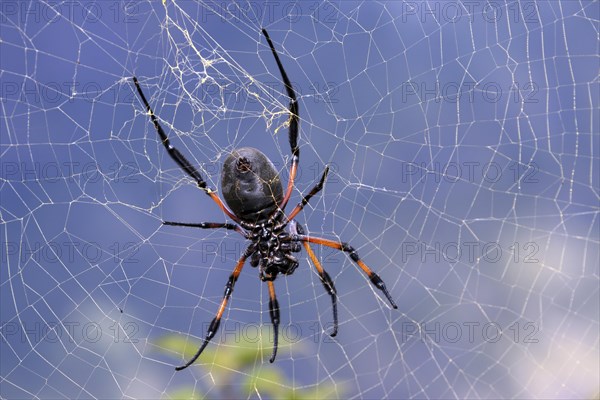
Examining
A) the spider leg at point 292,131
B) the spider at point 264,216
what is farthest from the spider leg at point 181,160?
the spider leg at point 292,131

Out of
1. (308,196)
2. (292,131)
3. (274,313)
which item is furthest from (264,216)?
(274,313)

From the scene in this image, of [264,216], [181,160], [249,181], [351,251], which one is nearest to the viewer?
[249,181]

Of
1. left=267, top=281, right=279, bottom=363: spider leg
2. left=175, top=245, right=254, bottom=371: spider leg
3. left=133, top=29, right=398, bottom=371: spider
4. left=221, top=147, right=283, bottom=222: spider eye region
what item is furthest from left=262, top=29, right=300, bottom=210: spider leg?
left=267, top=281, right=279, bottom=363: spider leg

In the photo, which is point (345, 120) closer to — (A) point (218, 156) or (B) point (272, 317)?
(A) point (218, 156)

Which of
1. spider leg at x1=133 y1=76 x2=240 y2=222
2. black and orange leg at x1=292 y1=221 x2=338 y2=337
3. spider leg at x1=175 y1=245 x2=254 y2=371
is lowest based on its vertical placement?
spider leg at x1=175 y1=245 x2=254 y2=371

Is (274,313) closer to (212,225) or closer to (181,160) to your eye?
(212,225)

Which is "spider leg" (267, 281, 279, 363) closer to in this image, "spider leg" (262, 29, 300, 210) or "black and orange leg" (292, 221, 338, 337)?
"black and orange leg" (292, 221, 338, 337)

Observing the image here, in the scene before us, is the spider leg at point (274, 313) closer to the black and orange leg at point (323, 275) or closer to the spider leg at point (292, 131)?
the black and orange leg at point (323, 275)

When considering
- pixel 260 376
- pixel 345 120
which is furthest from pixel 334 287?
pixel 345 120
